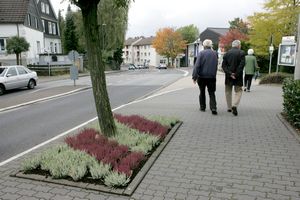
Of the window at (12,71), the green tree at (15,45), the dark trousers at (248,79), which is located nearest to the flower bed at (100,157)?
the dark trousers at (248,79)

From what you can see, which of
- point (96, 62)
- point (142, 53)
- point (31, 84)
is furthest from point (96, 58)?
point (142, 53)

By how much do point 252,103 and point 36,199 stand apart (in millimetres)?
8765

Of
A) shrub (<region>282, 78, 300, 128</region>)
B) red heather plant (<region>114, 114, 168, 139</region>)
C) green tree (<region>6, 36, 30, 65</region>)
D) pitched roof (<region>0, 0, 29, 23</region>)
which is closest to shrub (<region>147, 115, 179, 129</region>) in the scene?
red heather plant (<region>114, 114, 168, 139</region>)

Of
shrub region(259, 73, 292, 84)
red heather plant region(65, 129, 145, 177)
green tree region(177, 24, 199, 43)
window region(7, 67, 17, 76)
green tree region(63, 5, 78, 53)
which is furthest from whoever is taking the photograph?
green tree region(177, 24, 199, 43)

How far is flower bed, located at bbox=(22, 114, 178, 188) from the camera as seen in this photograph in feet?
14.8

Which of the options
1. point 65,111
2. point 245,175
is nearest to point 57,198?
point 245,175

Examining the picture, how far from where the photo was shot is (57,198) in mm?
4055

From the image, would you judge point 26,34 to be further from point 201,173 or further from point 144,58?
point 144,58

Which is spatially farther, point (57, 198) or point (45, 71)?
point (45, 71)

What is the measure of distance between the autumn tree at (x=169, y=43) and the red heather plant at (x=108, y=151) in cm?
8289

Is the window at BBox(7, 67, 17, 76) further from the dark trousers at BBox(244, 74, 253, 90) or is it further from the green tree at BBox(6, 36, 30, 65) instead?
the dark trousers at BBox(244, 74, 253, 90)

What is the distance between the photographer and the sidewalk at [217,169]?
13.5 feet

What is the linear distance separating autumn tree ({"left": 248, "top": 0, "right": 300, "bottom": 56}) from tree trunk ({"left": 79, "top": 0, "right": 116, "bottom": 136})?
74.7ft

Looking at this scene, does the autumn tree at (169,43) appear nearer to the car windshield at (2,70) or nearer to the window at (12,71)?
the window at (12,71)
